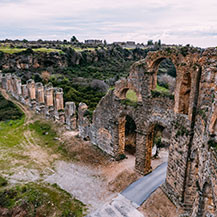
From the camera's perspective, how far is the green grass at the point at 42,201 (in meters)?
10.8

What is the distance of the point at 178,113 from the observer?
400 inches

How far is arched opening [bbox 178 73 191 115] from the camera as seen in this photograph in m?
9.87

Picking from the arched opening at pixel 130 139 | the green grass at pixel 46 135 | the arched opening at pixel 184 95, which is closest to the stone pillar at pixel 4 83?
the green grass at pixel 46 135

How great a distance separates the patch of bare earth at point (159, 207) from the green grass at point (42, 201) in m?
3.46

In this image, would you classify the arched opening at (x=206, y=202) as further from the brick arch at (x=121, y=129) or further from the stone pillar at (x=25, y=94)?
the stone pillar at (x=25, y=94)

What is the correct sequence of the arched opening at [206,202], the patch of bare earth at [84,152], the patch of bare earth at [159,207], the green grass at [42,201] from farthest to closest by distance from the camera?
the patch of bare earth at [84,152] → the green grass at [42,201] → the patch of bare earth at [159,207] → the arched opening at [206,202]

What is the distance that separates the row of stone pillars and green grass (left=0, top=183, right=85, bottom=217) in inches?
354

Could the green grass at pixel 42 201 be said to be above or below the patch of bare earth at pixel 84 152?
below

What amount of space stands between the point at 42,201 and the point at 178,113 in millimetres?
9037

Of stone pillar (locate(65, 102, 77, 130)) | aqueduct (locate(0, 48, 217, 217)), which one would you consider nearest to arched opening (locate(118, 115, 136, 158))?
aqueduct (locate(0, 48, 217, 217))

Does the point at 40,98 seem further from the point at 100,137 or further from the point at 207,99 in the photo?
the point at 207,99

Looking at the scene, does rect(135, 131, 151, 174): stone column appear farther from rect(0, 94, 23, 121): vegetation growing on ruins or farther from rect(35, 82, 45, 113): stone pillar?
rect(0, 94, 23, 121): vegetation growing on ruins

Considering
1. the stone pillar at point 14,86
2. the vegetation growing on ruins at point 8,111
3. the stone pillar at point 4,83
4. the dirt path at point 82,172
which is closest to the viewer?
the dirt path at point 82,172

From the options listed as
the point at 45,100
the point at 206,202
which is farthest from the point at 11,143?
the point at 206,202
